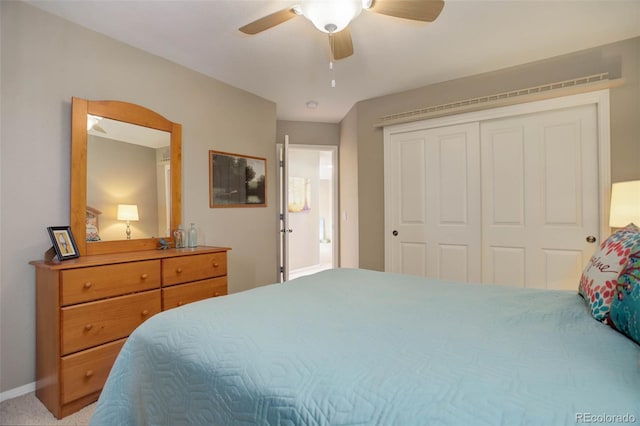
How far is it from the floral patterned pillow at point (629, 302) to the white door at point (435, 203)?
2198 mm

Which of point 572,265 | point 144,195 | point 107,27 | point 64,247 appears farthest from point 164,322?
point 572,265

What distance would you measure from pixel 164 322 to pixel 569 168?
10.5ft

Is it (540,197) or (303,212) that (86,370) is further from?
(303,212)

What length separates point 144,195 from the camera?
2459 mm

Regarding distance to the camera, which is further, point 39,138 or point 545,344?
point 39,138

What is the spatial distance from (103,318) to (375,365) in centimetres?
184

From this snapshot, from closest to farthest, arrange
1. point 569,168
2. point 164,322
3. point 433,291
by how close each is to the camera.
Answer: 1. point 164,322
2. point 433,291
3. point 569,168

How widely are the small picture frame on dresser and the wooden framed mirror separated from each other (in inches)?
4.1

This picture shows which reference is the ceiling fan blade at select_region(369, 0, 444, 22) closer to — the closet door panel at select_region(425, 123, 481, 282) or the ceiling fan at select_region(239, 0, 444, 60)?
the ceiling fan at select_region(239, 0, 444, 60)

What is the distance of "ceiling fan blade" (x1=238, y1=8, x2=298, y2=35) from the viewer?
166cm

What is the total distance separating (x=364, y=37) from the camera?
2.31m

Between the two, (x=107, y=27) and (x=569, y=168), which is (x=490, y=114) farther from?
(x=107, y=27)

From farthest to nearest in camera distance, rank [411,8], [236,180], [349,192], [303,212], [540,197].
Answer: [303,212] → [349,192] → [236,180] → [540,197] → [411,8]

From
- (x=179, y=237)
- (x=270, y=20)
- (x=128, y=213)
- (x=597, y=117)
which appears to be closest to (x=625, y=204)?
(x=597, y=117)
